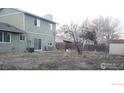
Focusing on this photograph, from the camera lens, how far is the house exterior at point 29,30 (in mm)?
2645

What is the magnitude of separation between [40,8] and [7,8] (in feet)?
1.66

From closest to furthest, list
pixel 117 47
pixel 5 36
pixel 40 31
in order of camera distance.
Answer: pixel 117 47, pixel 5 36, pixel 40 31

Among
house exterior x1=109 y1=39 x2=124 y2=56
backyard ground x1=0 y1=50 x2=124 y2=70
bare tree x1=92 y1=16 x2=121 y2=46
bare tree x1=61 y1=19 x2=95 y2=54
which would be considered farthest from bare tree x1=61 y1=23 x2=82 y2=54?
house exterior x1=109 y1=39 x2=124 y2=56

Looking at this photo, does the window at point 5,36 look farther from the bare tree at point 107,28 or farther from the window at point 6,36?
the bare tree at point 107,28

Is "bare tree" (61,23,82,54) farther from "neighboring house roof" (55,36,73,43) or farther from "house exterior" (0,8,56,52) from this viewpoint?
"house exterior" (0,8,56,52)

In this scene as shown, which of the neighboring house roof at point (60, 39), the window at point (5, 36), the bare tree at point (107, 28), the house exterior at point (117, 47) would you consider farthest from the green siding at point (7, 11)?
the house exterior at point (117, 47)

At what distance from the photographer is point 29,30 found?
8.89ft

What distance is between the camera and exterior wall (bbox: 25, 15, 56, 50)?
8.88 ft

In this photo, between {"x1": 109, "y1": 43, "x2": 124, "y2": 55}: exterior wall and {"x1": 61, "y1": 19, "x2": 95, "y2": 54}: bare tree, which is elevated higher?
{"x1": 61, "y1": 19, "x2": 95, "y2": 54}: bare tree

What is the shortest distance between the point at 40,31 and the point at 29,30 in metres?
0.18

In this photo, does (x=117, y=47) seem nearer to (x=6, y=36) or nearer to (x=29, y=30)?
(x=29, y=30)

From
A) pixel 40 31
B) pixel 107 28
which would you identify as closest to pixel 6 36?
pixel 40 31
